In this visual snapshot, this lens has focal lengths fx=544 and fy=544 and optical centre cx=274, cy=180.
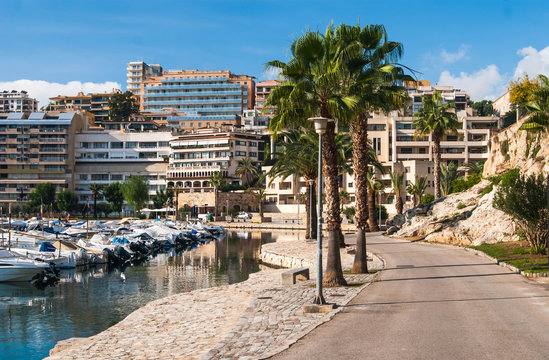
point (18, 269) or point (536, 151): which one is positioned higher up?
point (536, 151)

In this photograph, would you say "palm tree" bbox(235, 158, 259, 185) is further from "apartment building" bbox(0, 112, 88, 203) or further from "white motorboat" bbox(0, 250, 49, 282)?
"white motorboat" bbox(0, 250, 49, 282)

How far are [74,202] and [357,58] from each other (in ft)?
402

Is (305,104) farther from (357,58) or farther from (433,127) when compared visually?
(433,127)

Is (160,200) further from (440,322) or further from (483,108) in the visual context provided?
(440,322)

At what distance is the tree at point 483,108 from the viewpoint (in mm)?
161625

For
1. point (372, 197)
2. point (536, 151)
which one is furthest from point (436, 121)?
point (536, 151)

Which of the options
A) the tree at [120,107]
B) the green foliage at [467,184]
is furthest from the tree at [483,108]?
the tree at [120,107]

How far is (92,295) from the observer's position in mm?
32219

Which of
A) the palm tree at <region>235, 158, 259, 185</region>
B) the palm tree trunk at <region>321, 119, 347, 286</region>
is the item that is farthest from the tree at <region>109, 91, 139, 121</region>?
the palm tree trunk at <region>321, 119, 347, 286</region>

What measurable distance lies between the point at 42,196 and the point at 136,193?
81.5 feet

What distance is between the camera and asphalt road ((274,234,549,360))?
11469 millimetres

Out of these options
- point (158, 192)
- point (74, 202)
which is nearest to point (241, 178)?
point (158, 192)

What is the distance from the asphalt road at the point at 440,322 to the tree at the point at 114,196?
4482 inches

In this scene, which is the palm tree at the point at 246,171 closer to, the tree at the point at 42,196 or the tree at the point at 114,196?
the tree at the point at 114,196
